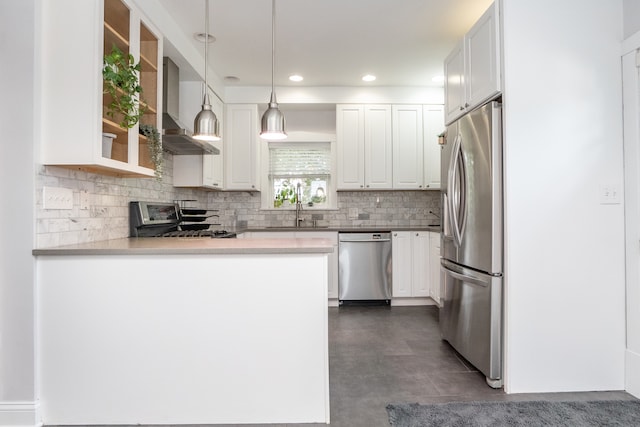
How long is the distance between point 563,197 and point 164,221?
3.04 meters

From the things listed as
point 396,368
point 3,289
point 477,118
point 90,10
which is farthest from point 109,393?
point 477,118

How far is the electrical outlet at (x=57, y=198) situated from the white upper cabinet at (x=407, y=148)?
3.54 meters

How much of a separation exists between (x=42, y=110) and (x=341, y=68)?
2962 mm

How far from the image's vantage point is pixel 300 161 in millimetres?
5234

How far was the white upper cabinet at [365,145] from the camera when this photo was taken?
15.7 ft

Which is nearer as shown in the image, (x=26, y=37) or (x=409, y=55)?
(x=26, y=37)

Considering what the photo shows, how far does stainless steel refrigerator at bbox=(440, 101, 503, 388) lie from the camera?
7.77ft

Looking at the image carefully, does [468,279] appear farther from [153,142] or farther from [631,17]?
[153,142]

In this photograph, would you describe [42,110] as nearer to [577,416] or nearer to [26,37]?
[26,37]

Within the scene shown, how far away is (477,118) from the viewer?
2.54m

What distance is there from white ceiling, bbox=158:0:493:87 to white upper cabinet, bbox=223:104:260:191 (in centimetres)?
38

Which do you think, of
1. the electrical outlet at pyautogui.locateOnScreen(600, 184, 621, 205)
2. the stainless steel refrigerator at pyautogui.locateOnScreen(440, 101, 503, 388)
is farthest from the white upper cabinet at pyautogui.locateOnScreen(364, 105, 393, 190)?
the electrical outlet at pyautogui.locateOnScreen(600, 184, 621, 205)

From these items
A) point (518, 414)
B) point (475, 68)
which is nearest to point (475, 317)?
point (518, 414)

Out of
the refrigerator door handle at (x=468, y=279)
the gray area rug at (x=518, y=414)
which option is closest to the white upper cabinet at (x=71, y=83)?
the gray area rug at (x=518, y=414)
